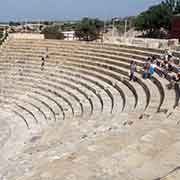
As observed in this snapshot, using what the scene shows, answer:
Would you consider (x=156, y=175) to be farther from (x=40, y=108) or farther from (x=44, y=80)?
(x=44, y=80)

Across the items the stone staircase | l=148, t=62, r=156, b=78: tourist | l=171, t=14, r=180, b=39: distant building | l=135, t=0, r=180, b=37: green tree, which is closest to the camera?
the stone staircase

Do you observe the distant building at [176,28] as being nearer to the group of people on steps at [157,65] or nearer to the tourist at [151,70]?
the group of people on steps at [157,65]

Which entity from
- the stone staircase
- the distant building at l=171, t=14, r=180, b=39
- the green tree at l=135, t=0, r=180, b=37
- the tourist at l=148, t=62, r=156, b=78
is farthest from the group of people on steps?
the green tree at l=135, t=0, r=180, b=37

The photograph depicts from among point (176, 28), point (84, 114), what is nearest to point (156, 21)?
point (176, 28)

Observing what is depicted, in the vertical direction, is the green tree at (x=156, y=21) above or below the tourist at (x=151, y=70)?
above

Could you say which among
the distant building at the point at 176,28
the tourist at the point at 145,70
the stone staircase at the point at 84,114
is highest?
the distant building at the point at 176,28

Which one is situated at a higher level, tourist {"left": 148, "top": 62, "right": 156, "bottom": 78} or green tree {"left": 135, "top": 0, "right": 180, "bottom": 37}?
green tree {"left": 135, "top": 0, "right": 180, "bottom": 37}

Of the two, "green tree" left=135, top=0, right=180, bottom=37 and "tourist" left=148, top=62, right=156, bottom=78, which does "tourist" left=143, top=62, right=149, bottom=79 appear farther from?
"green tree" left=135, top=0, right=180, bottom=37

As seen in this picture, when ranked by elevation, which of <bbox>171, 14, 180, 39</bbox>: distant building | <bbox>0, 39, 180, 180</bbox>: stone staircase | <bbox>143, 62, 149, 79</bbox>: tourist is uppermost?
<bbox>171, 14, 180, 39</bbox>: distant building

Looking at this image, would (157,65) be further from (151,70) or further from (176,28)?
(176,28)

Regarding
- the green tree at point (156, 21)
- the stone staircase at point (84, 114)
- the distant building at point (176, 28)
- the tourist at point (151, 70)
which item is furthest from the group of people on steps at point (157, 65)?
the green tree at point (156, 21)

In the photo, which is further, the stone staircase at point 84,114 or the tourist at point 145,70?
the tourist at point 145,70

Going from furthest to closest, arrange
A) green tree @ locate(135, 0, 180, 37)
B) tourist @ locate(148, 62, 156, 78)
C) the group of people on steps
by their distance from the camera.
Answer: green tree @ locate(135, 0, 180, 37), tourist @ locate(148, 62, 156, 78), the group of people on steps

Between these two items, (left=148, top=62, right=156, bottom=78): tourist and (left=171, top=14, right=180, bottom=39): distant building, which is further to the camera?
(left=171, top=14, right=180, bottom=39): distant building
